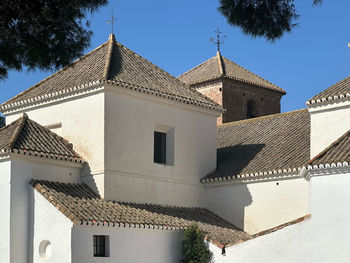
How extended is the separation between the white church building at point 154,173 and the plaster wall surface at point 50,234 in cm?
3

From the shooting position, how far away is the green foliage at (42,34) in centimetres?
1434

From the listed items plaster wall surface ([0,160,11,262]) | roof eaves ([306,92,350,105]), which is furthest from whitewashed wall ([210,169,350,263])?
plaster wall surface ([0,160,11,262])

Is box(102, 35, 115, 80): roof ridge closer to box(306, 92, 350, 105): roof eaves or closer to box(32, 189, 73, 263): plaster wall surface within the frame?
box(32, 189, 73, 263): plaster wall surface

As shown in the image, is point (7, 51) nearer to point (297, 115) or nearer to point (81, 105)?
point (81, 105)

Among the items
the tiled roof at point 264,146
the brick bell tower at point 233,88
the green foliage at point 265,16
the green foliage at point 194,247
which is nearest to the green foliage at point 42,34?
the green foliage at point 265,16

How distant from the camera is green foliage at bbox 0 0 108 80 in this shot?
47.0ft

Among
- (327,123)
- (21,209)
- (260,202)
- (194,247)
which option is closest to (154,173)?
(194,247)

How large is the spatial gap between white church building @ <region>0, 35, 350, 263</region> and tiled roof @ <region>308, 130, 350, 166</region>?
0.04 metres

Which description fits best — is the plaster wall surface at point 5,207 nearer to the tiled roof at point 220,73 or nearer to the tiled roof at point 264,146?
the tiled roof at point 264,146

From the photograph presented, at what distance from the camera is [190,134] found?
24.6 meters

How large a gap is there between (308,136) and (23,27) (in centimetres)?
1156

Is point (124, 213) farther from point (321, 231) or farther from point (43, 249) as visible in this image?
point (321, 231)

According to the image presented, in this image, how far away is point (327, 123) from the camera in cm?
2138

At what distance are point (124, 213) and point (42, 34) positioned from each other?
25.7 feet
